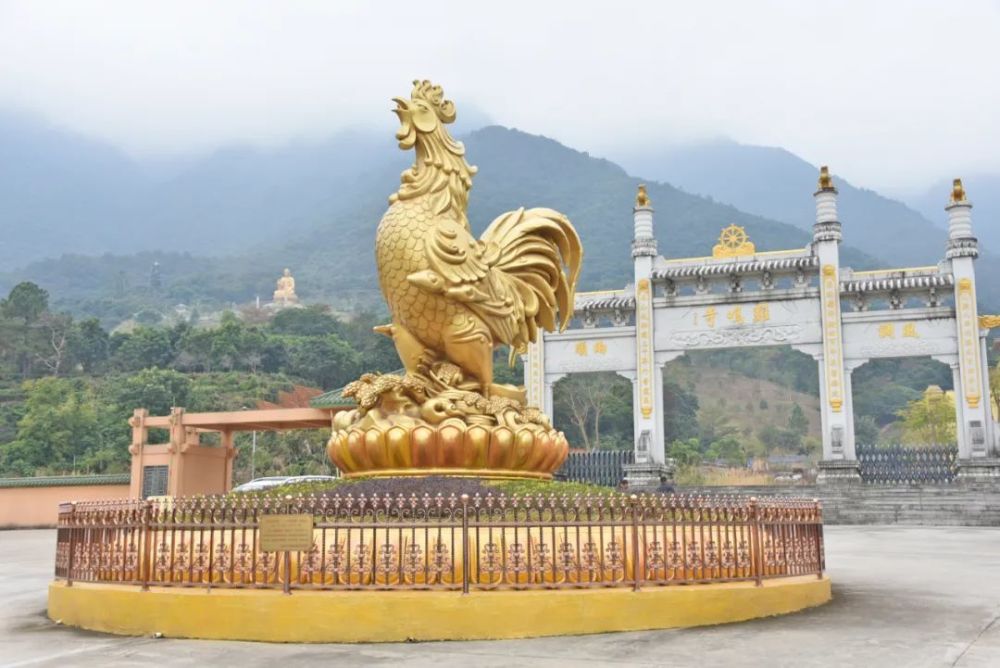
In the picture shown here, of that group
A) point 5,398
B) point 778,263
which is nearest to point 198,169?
point 5,398

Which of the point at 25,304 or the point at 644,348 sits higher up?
the point at 25,304

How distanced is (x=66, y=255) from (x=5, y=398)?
85559 millimetres

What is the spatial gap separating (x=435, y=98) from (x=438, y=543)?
5657 millimetres

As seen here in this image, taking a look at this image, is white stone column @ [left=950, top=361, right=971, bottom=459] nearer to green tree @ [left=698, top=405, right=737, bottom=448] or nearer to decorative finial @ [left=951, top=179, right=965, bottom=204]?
decorative finial @ [left=951, top=179, right=965, bottom=204]

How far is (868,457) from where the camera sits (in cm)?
2420

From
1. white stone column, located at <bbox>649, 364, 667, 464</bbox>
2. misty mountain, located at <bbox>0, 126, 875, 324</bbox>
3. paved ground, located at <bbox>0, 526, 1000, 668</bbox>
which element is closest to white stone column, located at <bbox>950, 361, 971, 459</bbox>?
white stone column, located at <bbox>649, 364, 667, 464</bbox>

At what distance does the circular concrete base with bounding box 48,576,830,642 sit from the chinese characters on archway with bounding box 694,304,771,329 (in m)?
19.1

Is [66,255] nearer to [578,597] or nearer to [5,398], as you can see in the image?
[5,398]

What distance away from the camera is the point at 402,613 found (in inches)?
251

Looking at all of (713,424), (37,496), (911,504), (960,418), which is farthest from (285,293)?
(911,504)

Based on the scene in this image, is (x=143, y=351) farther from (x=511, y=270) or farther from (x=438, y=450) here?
(x=438, y=450)

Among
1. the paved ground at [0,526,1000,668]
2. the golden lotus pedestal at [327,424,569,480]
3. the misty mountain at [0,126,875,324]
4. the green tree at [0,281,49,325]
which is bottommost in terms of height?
the paved ground at [0,526,1000,668]

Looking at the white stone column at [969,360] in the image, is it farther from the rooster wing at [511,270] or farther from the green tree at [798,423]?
the green tree at [798,423]

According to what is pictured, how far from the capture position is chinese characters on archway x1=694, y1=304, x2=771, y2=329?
989 inches
